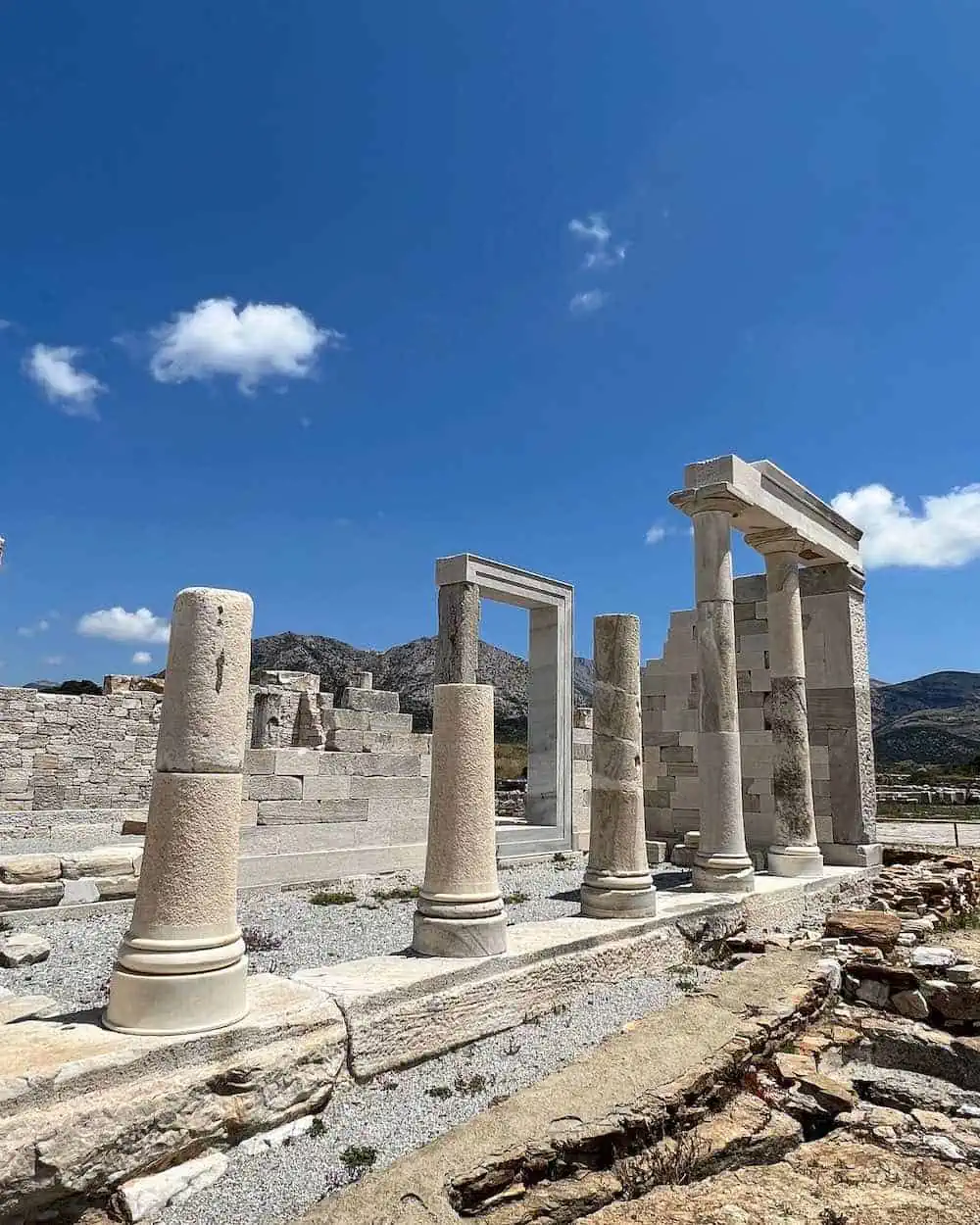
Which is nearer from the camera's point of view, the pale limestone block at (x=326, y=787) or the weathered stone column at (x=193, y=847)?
the weathered stone column at (x=193, y=847)

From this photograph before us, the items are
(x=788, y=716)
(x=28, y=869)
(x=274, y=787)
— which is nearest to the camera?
(x=28, y=869)

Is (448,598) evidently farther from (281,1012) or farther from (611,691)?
(281,1012)

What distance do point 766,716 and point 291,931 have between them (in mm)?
8374

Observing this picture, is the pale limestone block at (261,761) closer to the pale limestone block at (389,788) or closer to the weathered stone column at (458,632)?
the pale limestone block at (389,788)

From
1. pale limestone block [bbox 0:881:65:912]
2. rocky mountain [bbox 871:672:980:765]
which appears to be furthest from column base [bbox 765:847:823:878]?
rocky mountain [bbox 871:672:980:765]

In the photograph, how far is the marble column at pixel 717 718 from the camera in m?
9.73

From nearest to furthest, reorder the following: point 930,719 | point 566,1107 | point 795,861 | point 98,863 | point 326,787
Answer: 1. point 566,1107
2. point 98,863
3. point 326,787
4. point 795,861
5. point 930,719

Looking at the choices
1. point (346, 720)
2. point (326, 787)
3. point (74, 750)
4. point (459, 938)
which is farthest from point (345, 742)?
point (74, 750)

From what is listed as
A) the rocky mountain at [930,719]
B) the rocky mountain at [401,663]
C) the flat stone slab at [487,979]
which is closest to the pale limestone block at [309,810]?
the flat stone slab at [487,979]

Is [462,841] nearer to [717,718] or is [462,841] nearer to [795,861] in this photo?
[717,718]

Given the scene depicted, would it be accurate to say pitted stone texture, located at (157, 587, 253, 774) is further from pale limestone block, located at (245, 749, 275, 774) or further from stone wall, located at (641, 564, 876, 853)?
stone wall, located at (641, 564, 876, 853)

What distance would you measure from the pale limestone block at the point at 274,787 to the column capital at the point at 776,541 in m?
7.55

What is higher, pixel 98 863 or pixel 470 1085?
pixel 98 863

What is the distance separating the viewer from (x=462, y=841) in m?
6.24
